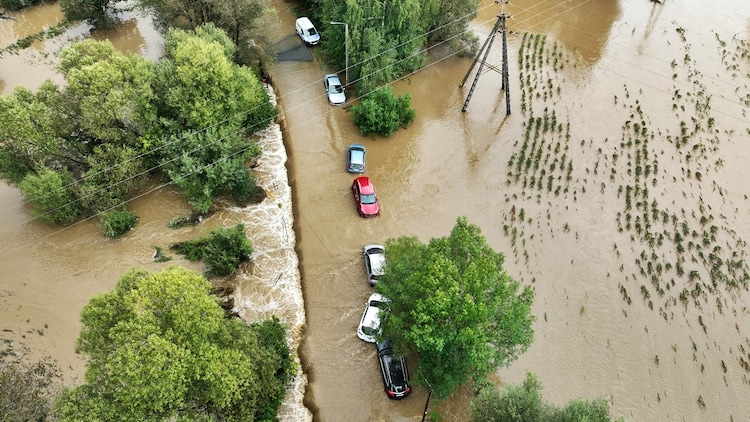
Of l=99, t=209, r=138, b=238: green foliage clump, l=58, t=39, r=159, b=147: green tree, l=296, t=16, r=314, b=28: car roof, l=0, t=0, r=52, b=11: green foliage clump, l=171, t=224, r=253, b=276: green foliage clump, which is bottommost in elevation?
l=171, t=224, r=253, b=276: green foliage clump

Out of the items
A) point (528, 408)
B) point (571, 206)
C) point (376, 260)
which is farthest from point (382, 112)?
point (528, 408)

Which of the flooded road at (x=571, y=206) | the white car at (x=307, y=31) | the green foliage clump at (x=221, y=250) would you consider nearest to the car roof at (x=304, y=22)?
the white car at (x=307, y=31)

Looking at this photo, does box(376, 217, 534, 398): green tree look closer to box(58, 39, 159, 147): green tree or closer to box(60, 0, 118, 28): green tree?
box(58, 39, 159, 147): green tree

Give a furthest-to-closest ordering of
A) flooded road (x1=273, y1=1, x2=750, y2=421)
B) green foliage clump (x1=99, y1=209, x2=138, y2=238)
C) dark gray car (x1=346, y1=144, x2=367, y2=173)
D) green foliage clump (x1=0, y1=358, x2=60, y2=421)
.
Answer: dark gray car (x1=346, y1=144, x2=367, y2=173)
green foliage clump (x1=99, y1=209, x2=138, y2=238)
flooded road (x1=273, y1=1, x2=750, y2=421)
green foliage clump (x1=0, y1=358, x2=60, y2=421)

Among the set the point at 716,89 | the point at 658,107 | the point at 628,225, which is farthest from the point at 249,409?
the point at 716,89

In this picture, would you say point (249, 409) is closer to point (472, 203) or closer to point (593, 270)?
point (472, 203)

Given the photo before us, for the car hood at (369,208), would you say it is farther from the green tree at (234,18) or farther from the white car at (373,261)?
the green tree at (234,18)

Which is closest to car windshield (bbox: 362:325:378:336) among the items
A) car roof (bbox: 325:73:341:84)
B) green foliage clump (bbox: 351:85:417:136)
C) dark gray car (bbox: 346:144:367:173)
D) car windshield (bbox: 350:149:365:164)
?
dark gray car (bbox: 346:144:367:173)
